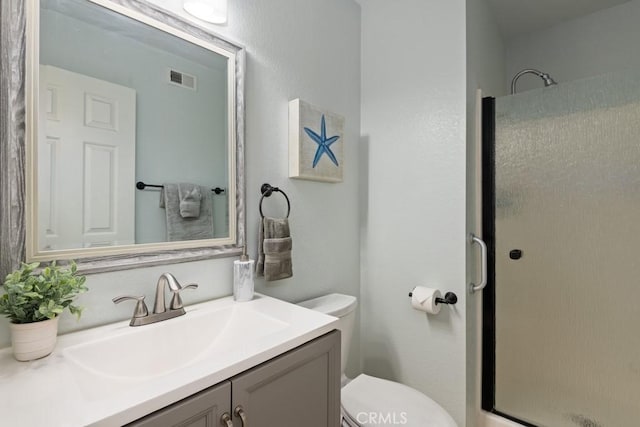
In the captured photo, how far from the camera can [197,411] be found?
1.83ft

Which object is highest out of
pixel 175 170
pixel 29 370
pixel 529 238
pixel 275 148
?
pixel 275 148

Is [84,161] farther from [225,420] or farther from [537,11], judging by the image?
[537,11]

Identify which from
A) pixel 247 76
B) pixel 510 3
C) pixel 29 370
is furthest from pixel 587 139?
pixel 29 370

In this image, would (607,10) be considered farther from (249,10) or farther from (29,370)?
(29,370)

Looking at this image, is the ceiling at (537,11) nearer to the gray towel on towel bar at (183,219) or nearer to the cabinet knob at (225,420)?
the gray towel on towel bar at (183,219)

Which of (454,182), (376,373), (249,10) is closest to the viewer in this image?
(249,10)

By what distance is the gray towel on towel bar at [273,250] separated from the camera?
3.79 feet

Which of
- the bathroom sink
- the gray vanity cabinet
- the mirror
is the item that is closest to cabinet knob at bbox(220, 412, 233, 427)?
Answer: the gray vanity cabinet

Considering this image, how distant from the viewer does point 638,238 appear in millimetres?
1225

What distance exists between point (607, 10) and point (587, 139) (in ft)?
4.11

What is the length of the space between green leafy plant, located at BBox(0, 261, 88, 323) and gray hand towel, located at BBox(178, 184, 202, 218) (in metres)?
0.39

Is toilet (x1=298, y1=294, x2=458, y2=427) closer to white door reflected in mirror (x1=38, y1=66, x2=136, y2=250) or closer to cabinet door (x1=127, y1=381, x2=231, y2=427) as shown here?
cabinet door (x1=127, y1=381, x2=231, y2=427)

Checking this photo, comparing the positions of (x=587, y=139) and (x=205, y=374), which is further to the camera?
(x=587, y=139)

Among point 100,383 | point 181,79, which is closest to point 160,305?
point 100,383
